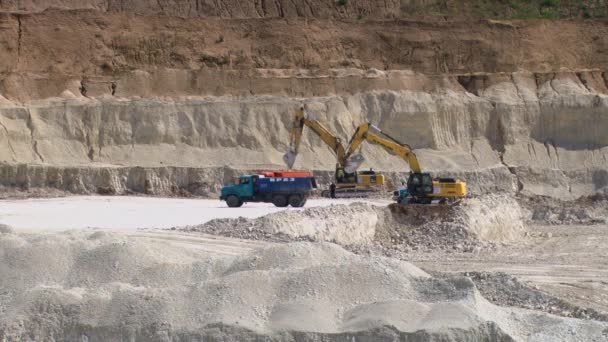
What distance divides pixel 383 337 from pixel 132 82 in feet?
122

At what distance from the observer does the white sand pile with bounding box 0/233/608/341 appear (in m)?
11.3

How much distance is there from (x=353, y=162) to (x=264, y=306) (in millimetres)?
23897

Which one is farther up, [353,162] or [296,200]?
[353,162]

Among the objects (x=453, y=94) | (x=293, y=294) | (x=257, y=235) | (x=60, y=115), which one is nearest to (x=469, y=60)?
(x=453, y=94)

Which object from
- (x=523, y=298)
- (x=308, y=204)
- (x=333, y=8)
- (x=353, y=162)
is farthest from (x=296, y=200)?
(x=333, y=8)

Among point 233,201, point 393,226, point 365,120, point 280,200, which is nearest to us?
point 393,226

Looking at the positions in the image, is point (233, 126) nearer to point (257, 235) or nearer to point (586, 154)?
point (586, 154)

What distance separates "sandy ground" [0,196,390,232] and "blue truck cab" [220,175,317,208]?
0.42 m

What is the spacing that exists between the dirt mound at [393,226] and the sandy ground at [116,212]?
2.79 meters

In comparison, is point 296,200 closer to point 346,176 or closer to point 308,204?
point 308,204

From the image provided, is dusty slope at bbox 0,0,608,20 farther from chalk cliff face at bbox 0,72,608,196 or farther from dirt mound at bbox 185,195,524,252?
dirt mound at bbox 185,195,524,252

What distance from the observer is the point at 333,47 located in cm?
5059

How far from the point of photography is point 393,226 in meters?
25.7

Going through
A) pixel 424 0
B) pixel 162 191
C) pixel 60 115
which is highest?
pixel 424 0
